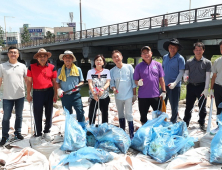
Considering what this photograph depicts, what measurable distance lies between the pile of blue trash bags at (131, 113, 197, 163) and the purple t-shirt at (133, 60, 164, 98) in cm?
40

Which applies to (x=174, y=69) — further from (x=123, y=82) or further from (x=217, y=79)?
(x=123, y=82)

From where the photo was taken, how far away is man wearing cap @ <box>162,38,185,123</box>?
325cm

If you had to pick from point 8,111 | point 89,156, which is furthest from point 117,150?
point 8,111

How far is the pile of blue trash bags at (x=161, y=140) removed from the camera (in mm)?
2441

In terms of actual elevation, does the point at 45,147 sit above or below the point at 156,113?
below

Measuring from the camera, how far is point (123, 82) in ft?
9.75

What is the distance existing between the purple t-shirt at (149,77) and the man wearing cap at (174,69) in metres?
0.35

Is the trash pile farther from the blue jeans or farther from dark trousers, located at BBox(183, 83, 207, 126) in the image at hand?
dark trousers, located at BBox(183, 83, 207, 126)

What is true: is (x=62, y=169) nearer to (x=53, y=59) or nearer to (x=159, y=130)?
(x=159, y=130)

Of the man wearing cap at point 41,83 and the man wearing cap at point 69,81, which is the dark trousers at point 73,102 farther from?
the man wearing cap at point 41,83

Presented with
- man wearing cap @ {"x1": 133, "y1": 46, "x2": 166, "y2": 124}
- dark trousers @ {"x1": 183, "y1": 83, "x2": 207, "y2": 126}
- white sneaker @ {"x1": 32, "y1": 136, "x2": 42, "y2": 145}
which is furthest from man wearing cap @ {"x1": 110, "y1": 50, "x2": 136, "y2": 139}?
white sneaker @ {"x1": 32, "y1": 136, "x2": 42, "y2": 145}

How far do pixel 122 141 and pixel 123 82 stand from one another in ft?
2.95

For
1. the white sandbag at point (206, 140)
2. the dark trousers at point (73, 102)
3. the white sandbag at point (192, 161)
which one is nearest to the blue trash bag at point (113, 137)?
the dark trousers at point (73, 102)

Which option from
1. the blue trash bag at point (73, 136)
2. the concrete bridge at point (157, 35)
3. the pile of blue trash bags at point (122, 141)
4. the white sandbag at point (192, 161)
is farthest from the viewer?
the concrete bridge at point (157, 35)
